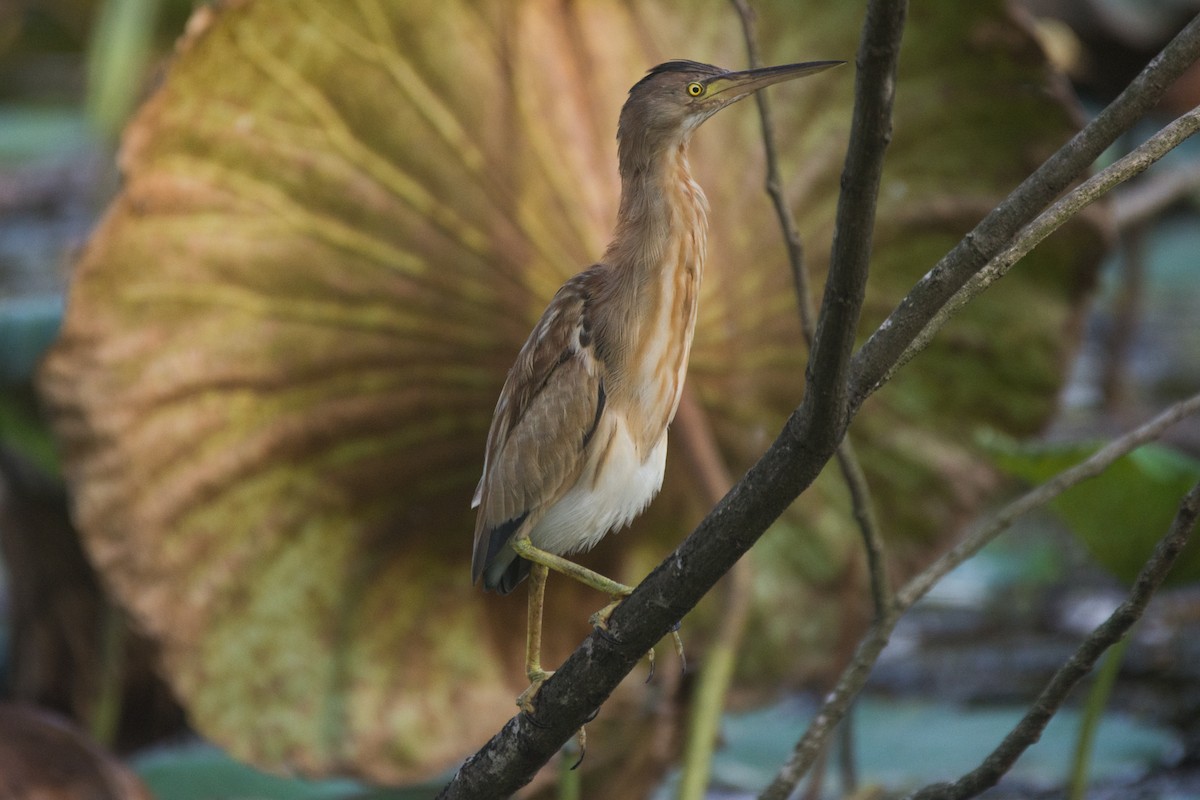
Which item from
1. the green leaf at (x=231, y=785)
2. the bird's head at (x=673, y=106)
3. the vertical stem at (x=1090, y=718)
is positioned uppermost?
the vertical stem at (x=1090, y=718)

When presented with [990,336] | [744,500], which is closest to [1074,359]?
[990,336]

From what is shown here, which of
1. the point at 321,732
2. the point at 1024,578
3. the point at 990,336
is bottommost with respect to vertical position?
the point at 321,732

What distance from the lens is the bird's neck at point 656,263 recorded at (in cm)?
102

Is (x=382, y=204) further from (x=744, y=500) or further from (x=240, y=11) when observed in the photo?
(x=744, y=500)

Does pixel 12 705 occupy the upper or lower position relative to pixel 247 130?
lower

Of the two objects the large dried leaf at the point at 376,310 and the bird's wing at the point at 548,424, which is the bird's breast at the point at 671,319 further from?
the large dried leaf at the point at 376,310

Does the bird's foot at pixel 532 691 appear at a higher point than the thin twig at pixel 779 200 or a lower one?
lower

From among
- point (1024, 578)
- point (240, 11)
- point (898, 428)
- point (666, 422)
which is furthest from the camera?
point (1024, 578)

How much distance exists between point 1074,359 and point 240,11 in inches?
51.0

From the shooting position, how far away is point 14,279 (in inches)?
156

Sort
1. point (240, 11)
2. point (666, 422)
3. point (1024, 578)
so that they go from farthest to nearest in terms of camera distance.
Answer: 1. point (1024, 578)
2. point (240, 11)
3. point (666, 422)

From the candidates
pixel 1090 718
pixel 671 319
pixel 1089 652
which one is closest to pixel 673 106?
pixel 671 319

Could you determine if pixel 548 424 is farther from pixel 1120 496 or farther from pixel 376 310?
pixel 1120 496

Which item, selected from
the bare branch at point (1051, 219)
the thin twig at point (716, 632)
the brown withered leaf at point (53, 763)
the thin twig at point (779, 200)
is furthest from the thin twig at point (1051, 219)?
the brown withered leaf at point (53, 763)
